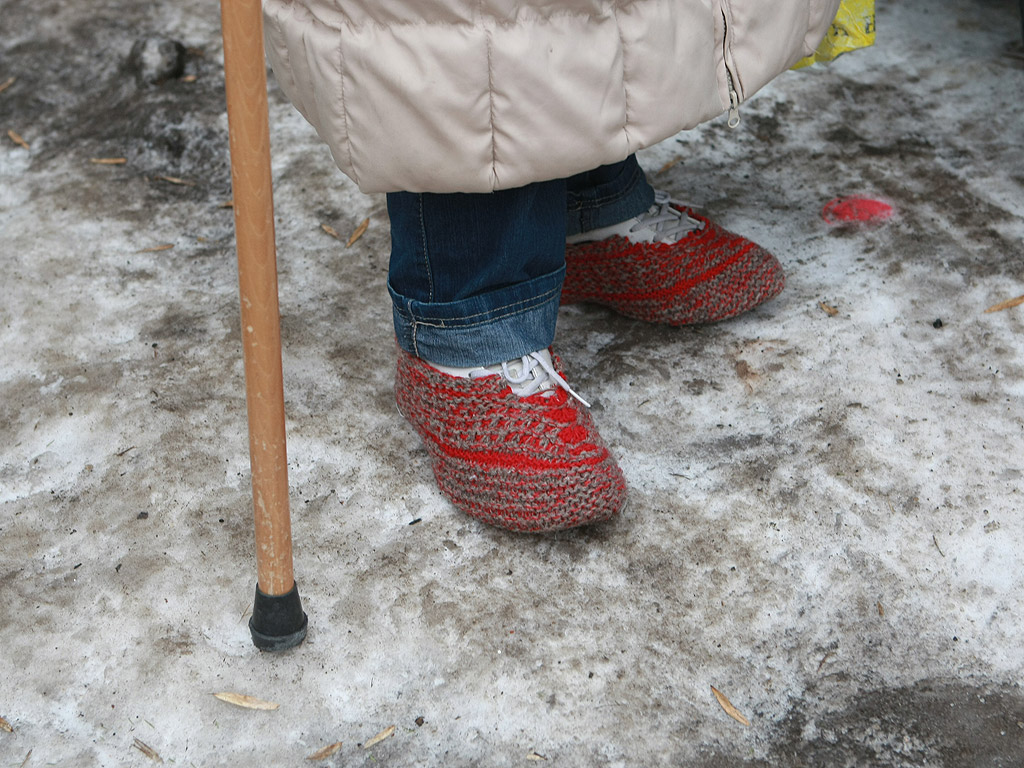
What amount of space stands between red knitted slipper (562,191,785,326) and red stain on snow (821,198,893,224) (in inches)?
14.7

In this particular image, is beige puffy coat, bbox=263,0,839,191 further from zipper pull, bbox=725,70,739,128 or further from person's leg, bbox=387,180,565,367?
person's leg, bbox=387,180,565,367

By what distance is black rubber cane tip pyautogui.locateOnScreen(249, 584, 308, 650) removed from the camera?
53.6 inches

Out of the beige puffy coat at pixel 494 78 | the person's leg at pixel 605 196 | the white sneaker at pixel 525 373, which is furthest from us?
the person's leg at pixel 605 196

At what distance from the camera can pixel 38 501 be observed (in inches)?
64.9

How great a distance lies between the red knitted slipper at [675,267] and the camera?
196 cm

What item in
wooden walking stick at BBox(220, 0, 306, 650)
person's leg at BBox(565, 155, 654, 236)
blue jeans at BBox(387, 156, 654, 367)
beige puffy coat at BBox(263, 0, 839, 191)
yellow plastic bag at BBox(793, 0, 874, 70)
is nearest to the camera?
wooden walking stick at BBox(220, 0, 306, 650)

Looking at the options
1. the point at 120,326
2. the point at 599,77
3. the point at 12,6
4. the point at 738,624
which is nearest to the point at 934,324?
the point at 738,624

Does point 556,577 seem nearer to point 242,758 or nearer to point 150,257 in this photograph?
point 242,758

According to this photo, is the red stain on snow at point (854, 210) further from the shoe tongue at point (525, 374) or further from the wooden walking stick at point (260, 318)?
the wooden walking stick at point (260, 318)

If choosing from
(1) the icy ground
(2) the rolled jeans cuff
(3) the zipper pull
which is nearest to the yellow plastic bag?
(3) the zipper pull

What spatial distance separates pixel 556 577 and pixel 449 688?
25 cm

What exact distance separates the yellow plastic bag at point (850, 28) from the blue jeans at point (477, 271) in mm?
577

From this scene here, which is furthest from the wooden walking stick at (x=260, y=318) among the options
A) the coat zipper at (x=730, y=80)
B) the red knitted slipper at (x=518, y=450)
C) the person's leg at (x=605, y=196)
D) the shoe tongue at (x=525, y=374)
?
the person's leg at (x=605, y=196)

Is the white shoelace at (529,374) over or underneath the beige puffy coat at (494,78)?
underneath
